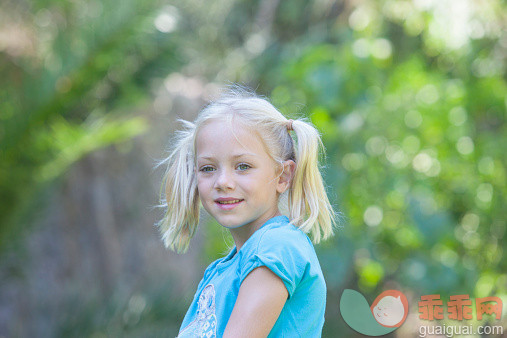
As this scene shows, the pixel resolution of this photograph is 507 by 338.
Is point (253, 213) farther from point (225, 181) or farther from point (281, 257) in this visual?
point (281, 257)

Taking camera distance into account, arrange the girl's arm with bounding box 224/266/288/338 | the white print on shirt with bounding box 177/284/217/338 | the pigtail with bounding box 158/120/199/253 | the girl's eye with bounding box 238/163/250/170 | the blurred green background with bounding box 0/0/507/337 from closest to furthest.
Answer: the girl's arm with bounding box 224/266/288/338, the white print on shirt with bounding box 177/284/217/338, the girl's eye with bounding box 238/163/250/170, the pigtail with bounding box 158/120/199/253, the blurred green background with bounding box 0/0/507/337

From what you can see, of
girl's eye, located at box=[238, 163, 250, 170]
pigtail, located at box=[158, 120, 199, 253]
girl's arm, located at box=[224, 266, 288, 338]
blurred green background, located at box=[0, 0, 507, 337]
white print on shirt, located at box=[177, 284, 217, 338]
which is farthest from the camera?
blurred green background, located at box=[0, 0, 507, 337]

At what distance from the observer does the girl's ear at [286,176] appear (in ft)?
5.15

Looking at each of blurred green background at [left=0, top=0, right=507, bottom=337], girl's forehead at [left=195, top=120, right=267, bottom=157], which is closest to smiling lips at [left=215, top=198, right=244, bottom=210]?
girl's forehead at [left=195, top=120, right=267, bottom=157]

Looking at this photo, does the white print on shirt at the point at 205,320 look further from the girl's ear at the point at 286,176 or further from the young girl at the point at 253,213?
the girl's ear at the point at 286,176

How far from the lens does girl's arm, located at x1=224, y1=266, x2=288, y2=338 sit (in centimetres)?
124

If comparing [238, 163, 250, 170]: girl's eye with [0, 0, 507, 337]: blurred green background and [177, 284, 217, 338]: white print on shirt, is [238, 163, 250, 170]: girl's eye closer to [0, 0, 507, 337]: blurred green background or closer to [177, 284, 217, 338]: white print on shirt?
[177, 284, 217, 338]: white print on shirt

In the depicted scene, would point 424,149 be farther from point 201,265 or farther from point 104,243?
point 104,243

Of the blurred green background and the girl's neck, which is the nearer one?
the girl's neck

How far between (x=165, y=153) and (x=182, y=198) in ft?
12.2

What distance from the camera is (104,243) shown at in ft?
18.5

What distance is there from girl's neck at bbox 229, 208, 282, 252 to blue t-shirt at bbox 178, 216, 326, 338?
0.08 m

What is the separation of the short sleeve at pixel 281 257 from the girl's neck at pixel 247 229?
0.16m

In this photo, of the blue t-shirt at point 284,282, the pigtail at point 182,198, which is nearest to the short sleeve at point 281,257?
the blue t-shirt at point 284,282
